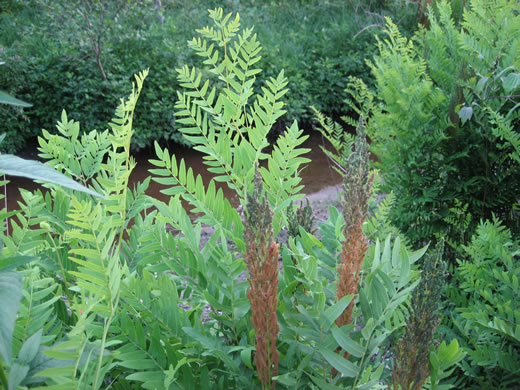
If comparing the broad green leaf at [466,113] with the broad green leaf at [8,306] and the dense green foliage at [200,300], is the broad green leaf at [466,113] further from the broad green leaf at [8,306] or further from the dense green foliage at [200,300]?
the broad green leaf at [8,306]

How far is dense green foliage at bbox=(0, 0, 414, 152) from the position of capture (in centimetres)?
640

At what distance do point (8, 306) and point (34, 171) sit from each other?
15 centimetres

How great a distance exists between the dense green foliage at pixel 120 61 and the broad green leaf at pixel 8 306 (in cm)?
577

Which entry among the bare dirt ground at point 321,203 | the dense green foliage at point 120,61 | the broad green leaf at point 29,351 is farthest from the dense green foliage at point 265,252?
the dense green foliage at point 120,61

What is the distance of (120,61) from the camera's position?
6.78m

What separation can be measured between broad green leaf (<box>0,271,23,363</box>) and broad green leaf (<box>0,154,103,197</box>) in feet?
0.36

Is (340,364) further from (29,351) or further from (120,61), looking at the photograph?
(120,61)

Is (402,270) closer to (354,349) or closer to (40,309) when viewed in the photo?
(354,349)

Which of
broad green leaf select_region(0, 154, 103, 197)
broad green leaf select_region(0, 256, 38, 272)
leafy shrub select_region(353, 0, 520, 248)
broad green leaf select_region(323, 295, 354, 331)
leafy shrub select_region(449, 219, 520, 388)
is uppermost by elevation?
leafy shrub select_region(353, 0, 520, 248)

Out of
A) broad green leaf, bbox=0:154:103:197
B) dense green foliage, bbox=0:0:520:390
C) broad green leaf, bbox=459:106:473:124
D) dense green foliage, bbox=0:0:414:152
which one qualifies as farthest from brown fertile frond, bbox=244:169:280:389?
dense green foliage, bbox=0:0:414:152

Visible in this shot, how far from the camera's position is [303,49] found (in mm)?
8172

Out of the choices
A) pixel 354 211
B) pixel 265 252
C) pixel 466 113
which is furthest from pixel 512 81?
pixel 265 252

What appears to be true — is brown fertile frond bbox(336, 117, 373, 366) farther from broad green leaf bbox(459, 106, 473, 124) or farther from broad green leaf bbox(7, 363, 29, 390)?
broad green leaf bbox(459, 106, 473, 124)

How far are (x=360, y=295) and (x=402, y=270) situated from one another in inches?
3.2
